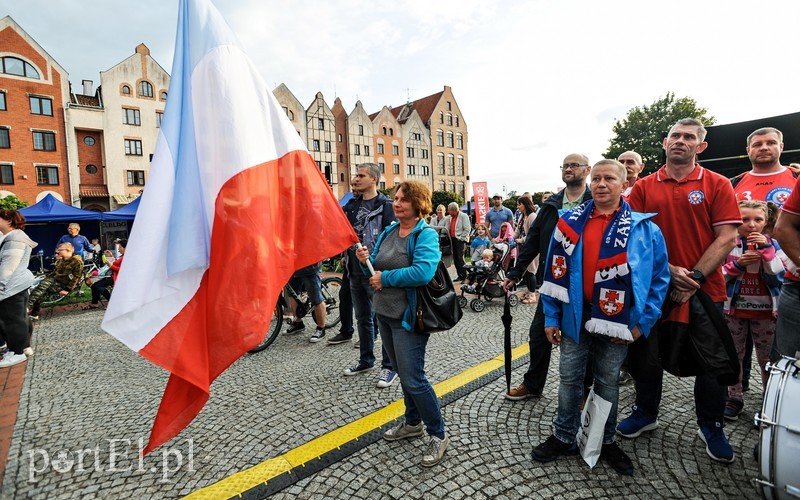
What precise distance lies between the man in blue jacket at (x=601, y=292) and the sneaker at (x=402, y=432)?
0.85 metres

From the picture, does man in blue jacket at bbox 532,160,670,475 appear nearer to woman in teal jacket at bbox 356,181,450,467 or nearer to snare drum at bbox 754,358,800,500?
snare drum at bbox 754,358,800,500

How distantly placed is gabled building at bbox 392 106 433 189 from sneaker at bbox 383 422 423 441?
49.0 metres

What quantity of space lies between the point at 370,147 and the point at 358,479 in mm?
48222

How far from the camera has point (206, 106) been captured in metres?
2.49

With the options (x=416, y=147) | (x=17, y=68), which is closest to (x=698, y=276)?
(x=17, y=68)

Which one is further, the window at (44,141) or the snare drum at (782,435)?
the window at (44,141)

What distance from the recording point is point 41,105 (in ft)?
97.5

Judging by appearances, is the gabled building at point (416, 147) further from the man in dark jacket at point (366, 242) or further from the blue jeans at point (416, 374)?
the blue jeans at point (416, 374)

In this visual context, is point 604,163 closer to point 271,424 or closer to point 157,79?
point 271,424

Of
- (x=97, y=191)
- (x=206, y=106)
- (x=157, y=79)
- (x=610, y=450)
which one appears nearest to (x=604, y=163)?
(x=610, y=450)

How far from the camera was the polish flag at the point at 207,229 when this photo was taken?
2209mm

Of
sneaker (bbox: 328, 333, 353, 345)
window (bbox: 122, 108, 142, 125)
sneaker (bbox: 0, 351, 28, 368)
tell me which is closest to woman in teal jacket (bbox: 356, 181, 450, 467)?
sneaker (bbox: 328, 333, 353, 345)

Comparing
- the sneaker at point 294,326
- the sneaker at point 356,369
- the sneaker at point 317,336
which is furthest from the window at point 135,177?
the sneaker at point 356,369

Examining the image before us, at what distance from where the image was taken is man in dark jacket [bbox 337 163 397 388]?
4.43 meters
